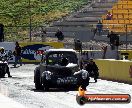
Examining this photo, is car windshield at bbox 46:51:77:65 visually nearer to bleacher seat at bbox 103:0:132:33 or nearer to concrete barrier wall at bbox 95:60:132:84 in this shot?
concrete barrier wall at bbox 95:60:132:84

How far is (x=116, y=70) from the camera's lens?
26094 mm

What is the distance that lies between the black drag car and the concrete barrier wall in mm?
5112

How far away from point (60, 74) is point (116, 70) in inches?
287

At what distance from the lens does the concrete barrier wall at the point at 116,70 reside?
24.6 meters

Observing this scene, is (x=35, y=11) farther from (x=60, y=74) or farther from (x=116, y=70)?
(x=60, y=74)

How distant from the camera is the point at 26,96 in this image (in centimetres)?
1678

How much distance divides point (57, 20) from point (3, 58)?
102 feet

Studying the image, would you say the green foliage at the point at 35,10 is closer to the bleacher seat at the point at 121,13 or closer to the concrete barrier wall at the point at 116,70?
the bleacher seat at the point at 121,13

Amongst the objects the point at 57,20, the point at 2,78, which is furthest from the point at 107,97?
the point at 57,20

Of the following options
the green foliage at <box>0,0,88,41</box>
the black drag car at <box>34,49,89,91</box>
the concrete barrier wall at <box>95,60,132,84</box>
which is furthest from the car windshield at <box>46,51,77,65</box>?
the green foliage at <box>0,0,88,41</box>

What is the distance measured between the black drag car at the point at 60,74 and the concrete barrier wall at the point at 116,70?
5.11 m

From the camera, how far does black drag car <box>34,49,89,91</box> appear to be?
1911 cm

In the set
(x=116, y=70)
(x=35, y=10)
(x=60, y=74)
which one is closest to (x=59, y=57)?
(x=60, y=74)

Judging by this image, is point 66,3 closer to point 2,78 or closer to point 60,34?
point 60,34
